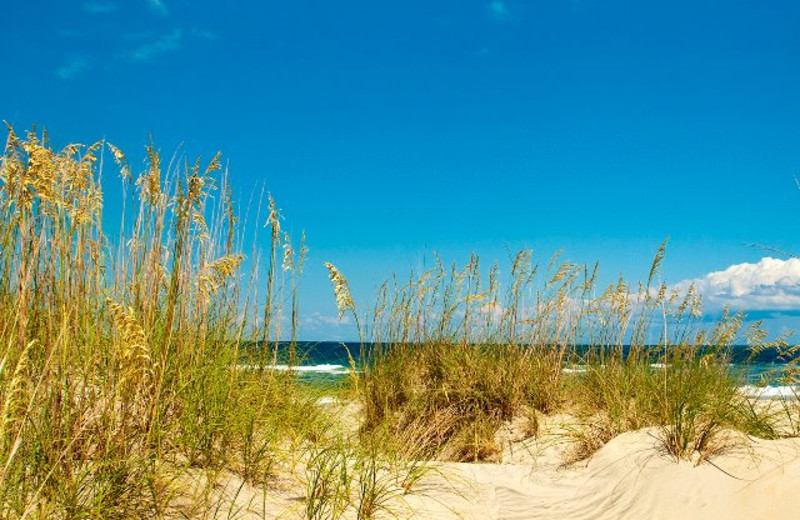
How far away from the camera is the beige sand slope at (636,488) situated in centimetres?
369

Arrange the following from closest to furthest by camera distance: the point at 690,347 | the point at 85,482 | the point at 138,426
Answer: the point at 85,482 < the point at 138,426 < the point at 690,347

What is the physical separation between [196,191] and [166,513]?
4.67 ft

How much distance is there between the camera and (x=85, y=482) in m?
2.79

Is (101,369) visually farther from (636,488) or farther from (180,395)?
(636,488)

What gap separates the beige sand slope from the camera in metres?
3.69

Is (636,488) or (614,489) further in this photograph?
(614,489)

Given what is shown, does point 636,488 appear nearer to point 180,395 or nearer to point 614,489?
point 614,489

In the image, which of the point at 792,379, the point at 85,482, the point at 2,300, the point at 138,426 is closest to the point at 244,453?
the point at 138,426

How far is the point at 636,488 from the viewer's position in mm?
4184

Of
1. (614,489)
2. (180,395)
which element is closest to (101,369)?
(180,395)

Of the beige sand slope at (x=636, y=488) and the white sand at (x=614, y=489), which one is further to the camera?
the beige sand slope at (x=636, y=488)

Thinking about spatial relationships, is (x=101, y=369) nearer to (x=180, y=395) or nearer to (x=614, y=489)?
(x=180, y=395)

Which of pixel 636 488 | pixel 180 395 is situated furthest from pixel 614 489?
pixel 180 395

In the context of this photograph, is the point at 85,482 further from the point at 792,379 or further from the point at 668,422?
the point at 792,379
